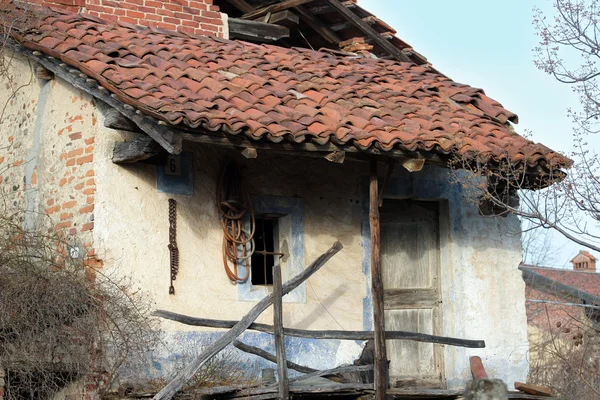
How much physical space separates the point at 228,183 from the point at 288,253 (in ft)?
3.12

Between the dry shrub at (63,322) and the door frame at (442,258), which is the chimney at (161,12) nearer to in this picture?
the door frame at (442,258)

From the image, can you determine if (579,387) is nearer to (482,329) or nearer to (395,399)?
(482,329)

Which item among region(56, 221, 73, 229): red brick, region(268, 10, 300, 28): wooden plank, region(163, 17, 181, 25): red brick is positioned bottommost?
region(56, 221, 73, 229): red brick

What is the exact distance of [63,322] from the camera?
26.2ft

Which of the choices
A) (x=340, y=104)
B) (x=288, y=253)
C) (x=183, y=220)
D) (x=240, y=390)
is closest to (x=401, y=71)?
(x=340, y=104)

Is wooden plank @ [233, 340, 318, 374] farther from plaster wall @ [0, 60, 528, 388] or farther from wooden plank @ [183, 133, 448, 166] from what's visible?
wooden plank @ [183, 133, 448, 166]

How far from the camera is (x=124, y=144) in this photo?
8.47m

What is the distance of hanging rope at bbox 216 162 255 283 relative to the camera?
9023 millimetres

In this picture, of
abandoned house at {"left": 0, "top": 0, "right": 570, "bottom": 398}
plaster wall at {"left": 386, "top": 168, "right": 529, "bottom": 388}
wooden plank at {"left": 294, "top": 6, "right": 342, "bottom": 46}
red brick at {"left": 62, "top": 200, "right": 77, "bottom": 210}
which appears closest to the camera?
abandoned house at {"left": 0, "top": 0, "right": 570, "bottom": 398}

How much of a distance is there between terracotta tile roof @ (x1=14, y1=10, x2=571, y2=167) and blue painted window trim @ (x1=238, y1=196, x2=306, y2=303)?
1.03 m

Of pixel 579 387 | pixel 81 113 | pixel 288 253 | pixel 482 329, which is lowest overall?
pixel 579 387

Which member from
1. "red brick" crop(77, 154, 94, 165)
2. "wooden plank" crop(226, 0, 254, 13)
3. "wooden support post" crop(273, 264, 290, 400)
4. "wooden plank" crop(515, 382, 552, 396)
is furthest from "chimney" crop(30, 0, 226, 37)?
"wooden plank" crop(515, 382, 552, 396)

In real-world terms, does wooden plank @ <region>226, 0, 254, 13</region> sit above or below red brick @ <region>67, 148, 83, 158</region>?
above

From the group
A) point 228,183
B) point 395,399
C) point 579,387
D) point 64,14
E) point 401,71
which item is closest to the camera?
point 395,399
